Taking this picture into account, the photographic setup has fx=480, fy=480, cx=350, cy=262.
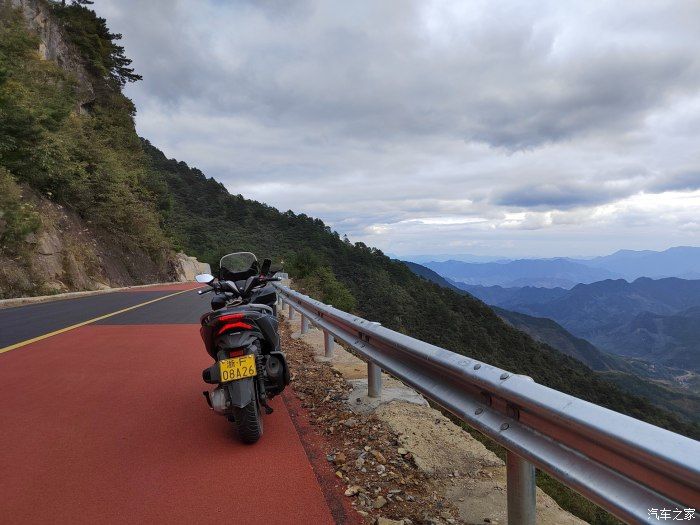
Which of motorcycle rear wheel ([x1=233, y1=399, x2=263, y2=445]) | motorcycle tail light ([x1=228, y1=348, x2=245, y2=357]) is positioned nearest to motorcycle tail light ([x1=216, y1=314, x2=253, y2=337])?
motorcycle tail light ([x1=228, y1=348, x2=245, y2=357])

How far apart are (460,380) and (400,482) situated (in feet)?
3.09

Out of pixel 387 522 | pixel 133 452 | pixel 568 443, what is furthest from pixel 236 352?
pixel 568 443

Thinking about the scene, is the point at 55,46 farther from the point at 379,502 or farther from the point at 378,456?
the point at 379,502

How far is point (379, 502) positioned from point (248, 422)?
1.27 metres

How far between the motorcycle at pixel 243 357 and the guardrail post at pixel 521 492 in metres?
2.05

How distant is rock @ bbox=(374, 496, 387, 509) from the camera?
9.64 feet

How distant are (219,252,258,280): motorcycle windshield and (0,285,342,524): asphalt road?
4.41 ft

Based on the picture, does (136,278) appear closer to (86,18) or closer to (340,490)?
(86,18)

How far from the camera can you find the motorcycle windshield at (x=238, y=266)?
4.89 metres

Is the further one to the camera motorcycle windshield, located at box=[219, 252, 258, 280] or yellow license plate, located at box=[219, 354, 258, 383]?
motorcycle windshield, located at box=[219, 252, 258, 280]

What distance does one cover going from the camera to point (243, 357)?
12.3ft

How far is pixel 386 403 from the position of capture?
182 inches

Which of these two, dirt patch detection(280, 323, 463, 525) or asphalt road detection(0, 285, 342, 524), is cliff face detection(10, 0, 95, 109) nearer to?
asphalt road detection(0, 285, 342, 524)

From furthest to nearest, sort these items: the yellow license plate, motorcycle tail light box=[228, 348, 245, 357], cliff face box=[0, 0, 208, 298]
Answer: cliff face box=[0, 0, 208, 298], motorcycle tail light box=[228, 348, 245, 357], the yellow license plate
